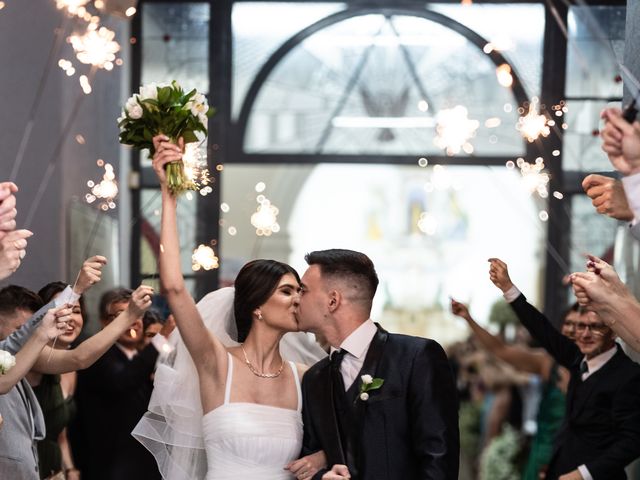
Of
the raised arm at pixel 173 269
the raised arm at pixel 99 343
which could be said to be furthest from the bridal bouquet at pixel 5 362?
the raised arm at pixel 99 343

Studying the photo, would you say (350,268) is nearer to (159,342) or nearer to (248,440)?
(248,440)

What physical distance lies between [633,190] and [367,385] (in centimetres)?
109

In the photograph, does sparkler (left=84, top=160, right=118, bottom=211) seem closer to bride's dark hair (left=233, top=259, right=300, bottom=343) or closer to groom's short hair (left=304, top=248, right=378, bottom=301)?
bride's dark hair (left=233, top=259, right=300, bottom=343)

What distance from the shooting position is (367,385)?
3486mm

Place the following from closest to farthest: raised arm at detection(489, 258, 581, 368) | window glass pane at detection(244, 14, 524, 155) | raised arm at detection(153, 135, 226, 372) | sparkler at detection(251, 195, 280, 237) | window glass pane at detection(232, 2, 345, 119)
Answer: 1. raised arm at detection(153, 135, 226, 372)
2. raised arm at detection(489, 258, 581, 368)
3. window glass pane at detection(232, 2, 345, 119)
4. window glass pane at detection(244, 14, 524, 155)
5. sparkler at detection(251, 195, 280, 237)

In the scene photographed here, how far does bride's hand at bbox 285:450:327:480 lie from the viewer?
11.7 feet

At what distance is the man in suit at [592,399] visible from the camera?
4.55 meters

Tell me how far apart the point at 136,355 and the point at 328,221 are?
966 cm

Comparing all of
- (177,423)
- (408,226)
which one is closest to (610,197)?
(177,423)

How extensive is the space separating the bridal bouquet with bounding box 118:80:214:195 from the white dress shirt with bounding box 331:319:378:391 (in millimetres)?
699

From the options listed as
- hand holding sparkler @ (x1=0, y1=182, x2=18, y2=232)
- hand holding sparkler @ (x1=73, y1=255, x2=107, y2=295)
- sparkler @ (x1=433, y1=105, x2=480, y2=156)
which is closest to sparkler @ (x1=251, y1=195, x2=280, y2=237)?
sparkler @ (x1=433, y1=105, x2=480, y2=156)

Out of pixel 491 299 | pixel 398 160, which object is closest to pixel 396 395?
pixel 398 160

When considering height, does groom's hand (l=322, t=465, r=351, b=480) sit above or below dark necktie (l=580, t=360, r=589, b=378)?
below

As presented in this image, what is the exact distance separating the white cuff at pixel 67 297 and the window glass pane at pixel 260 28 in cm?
605
